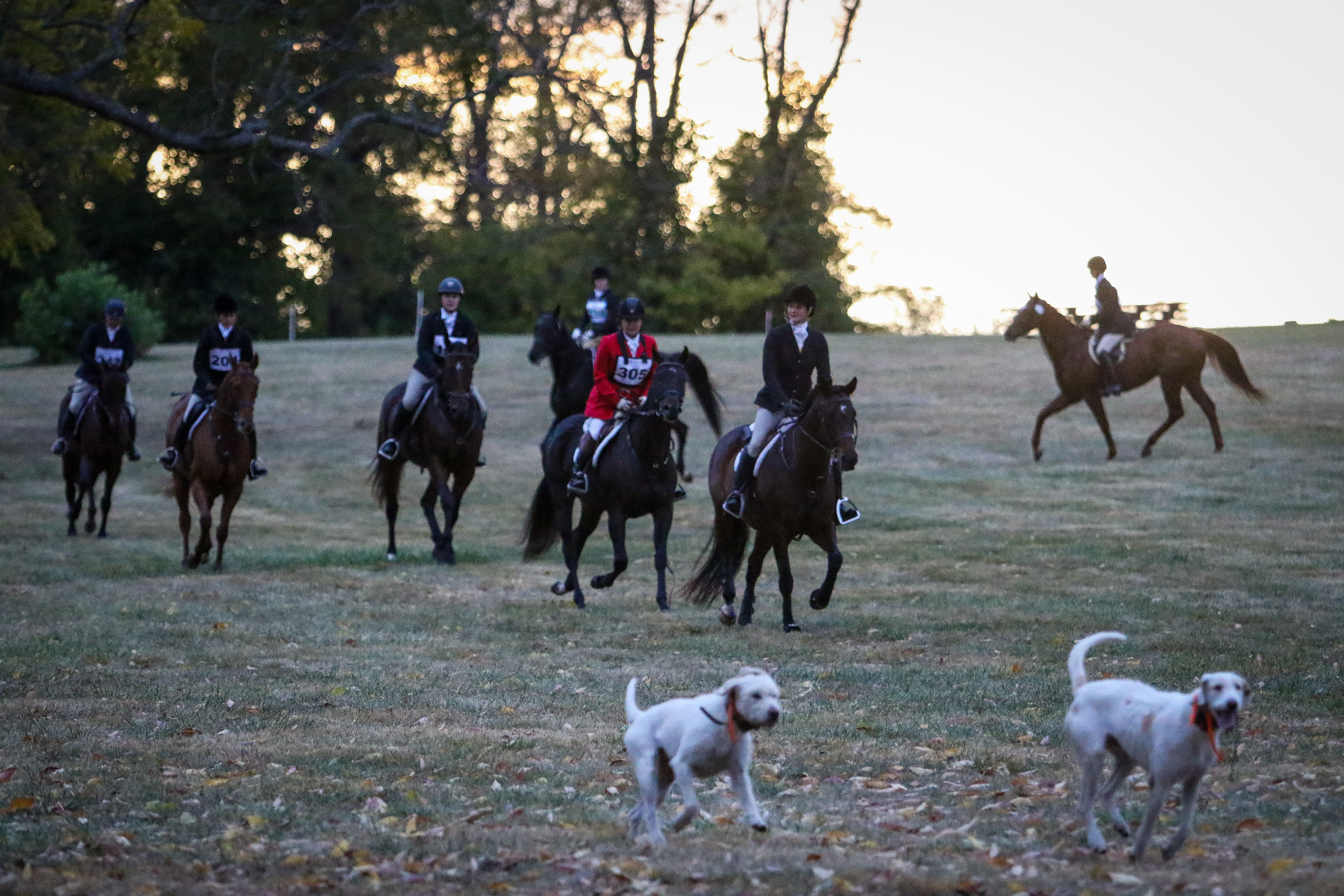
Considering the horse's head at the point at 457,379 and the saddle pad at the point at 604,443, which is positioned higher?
the horse's head at the point at 457,379

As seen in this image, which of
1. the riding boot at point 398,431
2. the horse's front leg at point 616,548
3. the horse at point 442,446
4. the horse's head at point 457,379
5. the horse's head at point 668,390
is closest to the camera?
the horse's head at point 668,390

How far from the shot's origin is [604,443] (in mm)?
15344

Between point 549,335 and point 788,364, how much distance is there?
225 inches

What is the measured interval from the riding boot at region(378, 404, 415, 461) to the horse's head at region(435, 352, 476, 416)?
1331 mm

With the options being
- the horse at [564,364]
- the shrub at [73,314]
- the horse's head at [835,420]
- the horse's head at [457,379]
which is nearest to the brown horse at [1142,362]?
the horse at [564,364]

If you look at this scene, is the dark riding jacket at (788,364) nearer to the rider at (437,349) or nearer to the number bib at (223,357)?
the rider at (437,349)

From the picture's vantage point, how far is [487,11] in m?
50.0

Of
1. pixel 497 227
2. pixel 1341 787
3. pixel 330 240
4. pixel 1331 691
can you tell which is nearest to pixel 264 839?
pixel 1341 787

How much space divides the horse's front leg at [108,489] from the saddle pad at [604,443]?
970 cm

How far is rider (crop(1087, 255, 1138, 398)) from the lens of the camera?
2611cm

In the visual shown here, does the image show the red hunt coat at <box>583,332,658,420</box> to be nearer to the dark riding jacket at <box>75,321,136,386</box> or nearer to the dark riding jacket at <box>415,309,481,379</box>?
the dark riding jacket at <box>415,309,481,379</box>

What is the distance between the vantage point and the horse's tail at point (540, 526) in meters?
17.1

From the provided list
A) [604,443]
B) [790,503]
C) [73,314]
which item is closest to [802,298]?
[790,503]

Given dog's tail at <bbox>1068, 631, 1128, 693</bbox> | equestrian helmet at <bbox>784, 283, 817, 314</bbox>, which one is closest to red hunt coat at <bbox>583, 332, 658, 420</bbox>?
equestrian helmet at <bbox>784, 283, 817, 314</bbox>
